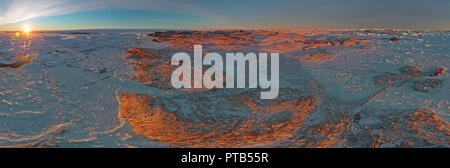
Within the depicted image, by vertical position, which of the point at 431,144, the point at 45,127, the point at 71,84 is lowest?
the point at 431,144

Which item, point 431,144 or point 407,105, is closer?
point 431,144

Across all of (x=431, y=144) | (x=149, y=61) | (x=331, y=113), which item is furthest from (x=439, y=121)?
(x=149, y=61)

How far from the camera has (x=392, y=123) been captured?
4461 mm

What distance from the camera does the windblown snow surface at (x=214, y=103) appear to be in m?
3.77

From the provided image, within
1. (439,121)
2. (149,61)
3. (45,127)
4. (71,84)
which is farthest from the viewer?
(149,61)

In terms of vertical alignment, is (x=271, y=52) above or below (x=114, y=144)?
above

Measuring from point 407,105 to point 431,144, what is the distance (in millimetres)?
2148

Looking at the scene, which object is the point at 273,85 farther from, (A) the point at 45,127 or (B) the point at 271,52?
(A) the point at 45,127

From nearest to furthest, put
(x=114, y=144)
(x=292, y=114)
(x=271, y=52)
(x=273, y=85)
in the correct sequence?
(x=114, y=144)
(x=292, y=114)
(x=273, y=85)
(x=271, y=52)

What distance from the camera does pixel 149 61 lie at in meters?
9.12

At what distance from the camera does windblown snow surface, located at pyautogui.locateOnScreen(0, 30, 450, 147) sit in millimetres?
3766

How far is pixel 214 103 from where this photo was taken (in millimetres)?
5660

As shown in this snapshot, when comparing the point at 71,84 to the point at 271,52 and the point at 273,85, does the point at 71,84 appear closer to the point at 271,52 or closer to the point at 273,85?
the point at 273,85

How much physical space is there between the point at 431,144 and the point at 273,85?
412 cm
